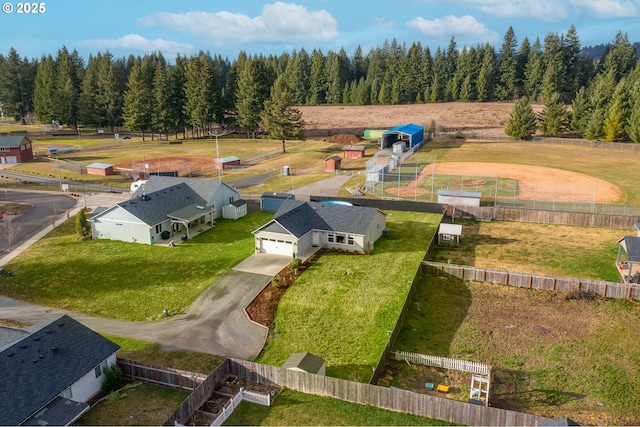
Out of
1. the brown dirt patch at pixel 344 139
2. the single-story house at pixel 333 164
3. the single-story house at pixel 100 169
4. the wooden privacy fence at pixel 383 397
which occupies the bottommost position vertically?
the wooden privacy fence at pixel 383 397

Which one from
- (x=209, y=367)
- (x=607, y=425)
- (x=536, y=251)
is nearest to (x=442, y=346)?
(x=607, y=425)

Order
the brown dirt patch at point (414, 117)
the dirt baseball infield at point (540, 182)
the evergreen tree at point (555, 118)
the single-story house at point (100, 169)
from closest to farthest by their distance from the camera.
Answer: the dirt baseball infield at point (540, 182) → the single-story house at point (100, 169) → the evergreen tree at point (555, 118) → the brown dirt patch at point (414, 117)

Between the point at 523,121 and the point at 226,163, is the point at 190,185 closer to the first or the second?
the point at 226,163

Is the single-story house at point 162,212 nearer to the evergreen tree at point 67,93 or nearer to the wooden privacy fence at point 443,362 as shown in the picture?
the wooden privacy fence at point 443,362

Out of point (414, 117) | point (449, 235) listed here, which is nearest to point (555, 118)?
point (414, 117)

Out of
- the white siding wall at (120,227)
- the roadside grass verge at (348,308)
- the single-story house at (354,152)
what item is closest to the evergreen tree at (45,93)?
the single-story house at (354,152)

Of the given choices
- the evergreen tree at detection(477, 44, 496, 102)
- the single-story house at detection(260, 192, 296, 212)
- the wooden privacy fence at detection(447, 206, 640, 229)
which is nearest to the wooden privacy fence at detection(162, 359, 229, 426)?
the single-story house at detection(260, 192, 296, 212)
